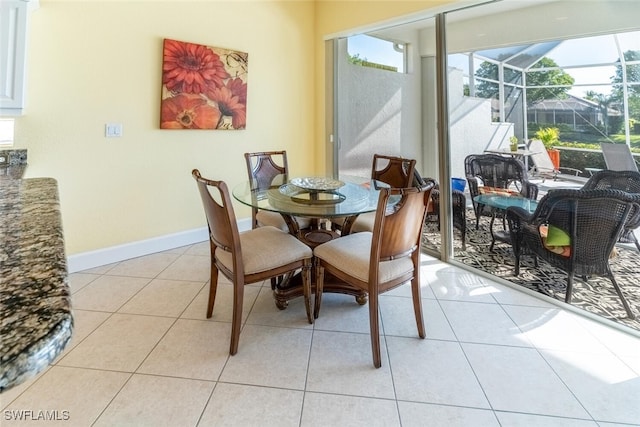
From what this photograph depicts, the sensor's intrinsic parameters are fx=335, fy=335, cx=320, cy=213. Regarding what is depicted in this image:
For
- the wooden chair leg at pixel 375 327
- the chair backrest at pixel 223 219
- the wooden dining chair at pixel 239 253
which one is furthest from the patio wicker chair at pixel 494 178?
the chair backrest at pixel 223 219

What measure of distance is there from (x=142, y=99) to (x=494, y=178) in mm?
3121

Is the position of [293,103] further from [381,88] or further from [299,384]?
[299,384]

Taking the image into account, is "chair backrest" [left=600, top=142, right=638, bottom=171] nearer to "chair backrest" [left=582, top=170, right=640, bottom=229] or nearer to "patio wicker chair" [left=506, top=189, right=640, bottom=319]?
"chair backrest" [left=582, top=170, right=640, bottom=229]

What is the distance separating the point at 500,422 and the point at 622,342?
115 centimetres

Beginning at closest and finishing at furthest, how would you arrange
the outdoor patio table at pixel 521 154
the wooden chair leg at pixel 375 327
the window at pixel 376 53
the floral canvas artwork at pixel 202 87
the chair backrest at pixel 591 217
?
the wooden chair leg at pixel 375 327
the chair backrest at pixel 591 217
the outdoor patio table at pixel 521 154
the floral canvas artwork at pixel 202 87
the window at pixel 376 53

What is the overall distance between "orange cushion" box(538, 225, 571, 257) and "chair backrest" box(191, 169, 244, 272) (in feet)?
7.00

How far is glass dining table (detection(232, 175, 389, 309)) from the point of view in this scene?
6.51 ft

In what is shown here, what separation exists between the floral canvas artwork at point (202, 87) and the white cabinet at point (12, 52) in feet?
3.48

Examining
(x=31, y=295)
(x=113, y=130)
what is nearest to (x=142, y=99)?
(x=113, y=130)

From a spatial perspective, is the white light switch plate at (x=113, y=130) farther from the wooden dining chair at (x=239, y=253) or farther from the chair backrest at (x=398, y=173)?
the chair backrest at (x=398, y=173)

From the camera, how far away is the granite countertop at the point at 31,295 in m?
0.40

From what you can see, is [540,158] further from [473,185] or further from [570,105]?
[473,185]

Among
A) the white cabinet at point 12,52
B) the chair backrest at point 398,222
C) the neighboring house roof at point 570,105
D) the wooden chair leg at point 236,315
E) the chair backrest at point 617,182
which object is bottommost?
the wooden chair leg at point 236,315

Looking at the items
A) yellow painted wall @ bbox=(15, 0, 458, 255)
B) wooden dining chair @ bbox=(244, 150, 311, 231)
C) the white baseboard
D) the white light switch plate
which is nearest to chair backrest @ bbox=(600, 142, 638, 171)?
yellow painted wall @ bbox=(15, 0, 458, 255)
